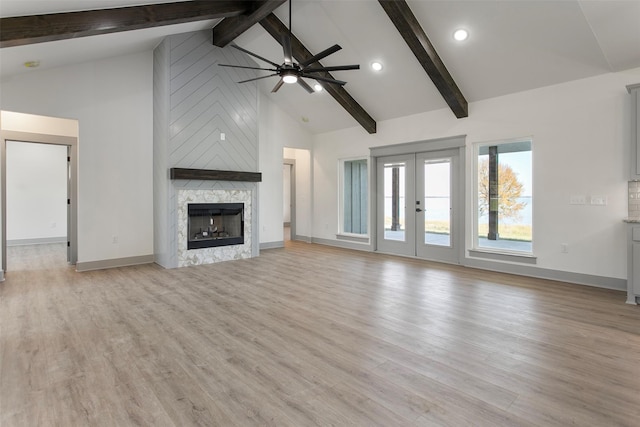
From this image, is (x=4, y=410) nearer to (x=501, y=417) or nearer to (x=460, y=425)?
(x=460, y=425)

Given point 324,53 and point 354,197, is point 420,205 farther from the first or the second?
point 324,53

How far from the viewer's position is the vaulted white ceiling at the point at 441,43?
12.8ft

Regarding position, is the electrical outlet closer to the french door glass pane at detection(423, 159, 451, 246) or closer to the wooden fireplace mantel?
the french door glass pane at detection(423, 159, 451, 246)

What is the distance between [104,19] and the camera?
3.89 metres

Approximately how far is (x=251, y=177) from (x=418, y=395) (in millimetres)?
5471

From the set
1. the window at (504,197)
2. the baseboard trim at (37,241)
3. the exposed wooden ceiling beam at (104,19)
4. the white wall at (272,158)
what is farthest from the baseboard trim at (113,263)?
the window at (504,197)

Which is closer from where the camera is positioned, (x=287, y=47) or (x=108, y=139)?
(x=287, y=47)

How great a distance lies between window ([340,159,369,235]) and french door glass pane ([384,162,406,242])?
526 mm

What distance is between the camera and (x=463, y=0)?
425cm

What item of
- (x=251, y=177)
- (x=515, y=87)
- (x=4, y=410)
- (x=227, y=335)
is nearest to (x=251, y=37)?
(x=251, y=177)

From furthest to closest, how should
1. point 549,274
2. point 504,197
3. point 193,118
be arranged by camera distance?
point 193,118 → point 504,197 → point 549,274

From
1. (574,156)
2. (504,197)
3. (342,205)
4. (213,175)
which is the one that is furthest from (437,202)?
(213,175)

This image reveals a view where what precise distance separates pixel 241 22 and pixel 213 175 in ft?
8.72

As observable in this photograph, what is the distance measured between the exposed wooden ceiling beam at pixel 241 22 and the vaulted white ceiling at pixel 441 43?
248mm
